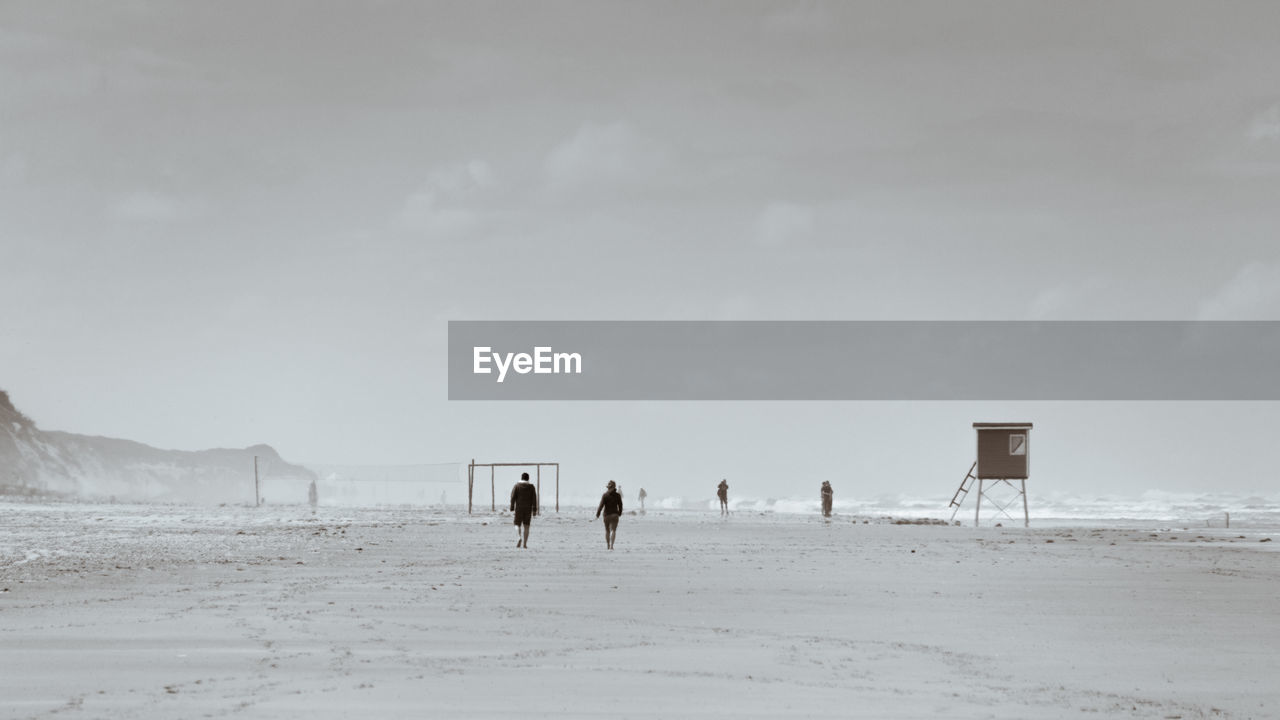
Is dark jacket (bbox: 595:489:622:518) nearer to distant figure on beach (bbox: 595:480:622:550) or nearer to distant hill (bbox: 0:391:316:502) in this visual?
distant figure on beach (bbox: 595:480:622:550)

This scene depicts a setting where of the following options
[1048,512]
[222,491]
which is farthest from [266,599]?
[222,491]

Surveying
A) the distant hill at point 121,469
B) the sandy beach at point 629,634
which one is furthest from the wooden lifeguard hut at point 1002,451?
the distant hill at point 121,469

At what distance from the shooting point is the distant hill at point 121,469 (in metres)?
102

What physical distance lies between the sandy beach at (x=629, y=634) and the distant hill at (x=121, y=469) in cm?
6145

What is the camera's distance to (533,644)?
38.7 ft

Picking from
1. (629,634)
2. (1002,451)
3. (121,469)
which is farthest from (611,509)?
(121,469)

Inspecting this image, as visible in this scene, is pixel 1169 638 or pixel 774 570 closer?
pixel 1169 638

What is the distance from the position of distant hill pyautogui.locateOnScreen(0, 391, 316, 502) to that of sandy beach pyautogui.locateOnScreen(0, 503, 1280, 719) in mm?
61450

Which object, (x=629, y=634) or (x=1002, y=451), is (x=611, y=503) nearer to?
(x=629, y=634)

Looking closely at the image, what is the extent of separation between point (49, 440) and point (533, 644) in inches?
4474

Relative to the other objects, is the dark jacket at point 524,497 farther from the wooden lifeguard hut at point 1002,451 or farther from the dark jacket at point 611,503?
the wooden lifeguard hut at point 1002,451

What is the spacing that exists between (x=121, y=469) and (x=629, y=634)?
135 metres

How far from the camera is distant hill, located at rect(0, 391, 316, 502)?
4001 inches

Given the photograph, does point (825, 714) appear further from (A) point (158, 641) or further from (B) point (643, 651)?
(A) point (158, 641)
